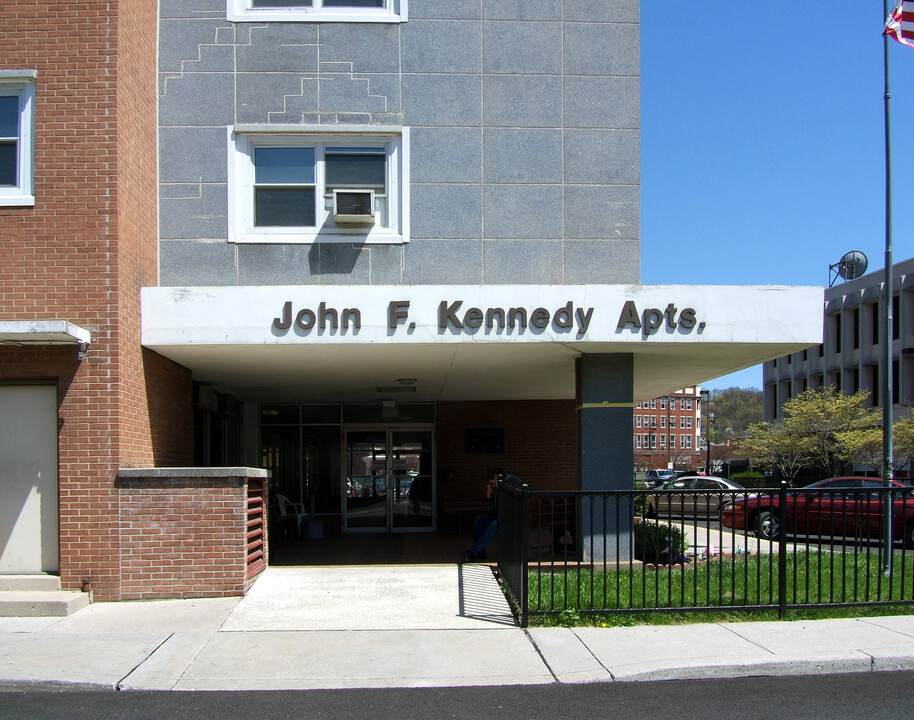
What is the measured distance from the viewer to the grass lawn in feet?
28.1

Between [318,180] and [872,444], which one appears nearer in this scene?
Result: [318,180]

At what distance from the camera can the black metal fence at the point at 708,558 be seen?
8516mm

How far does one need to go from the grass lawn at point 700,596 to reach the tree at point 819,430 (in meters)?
33.3

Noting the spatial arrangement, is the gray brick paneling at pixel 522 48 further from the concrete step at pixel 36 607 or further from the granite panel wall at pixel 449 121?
the concrete step at pixel 36 607

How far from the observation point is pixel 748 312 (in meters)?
11.3

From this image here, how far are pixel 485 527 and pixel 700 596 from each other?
391 centimetres

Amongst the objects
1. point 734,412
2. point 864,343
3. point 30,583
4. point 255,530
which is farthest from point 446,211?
point 734,412

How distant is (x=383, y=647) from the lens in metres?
7.95

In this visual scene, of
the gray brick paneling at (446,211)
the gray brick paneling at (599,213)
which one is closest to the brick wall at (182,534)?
the gray brick paneling at (446,211)

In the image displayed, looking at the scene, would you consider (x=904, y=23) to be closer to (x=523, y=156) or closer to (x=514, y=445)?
(x=523, y=156)

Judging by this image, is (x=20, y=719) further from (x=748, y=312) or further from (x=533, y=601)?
(x=748, y=312)

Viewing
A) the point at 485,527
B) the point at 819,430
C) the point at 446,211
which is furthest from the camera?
the point at 819,430

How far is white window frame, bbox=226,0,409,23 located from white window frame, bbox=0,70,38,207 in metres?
2.72

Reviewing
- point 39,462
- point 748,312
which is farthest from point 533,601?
point 39,462
